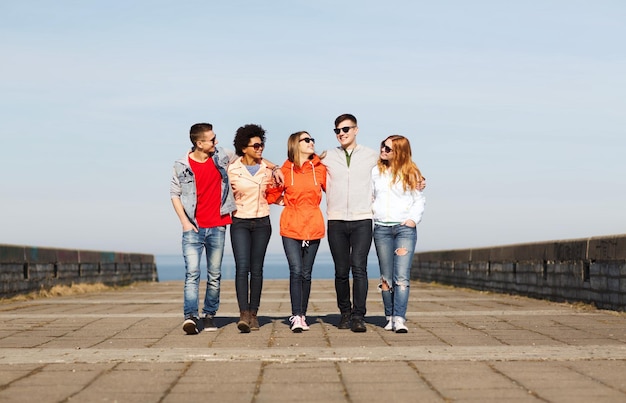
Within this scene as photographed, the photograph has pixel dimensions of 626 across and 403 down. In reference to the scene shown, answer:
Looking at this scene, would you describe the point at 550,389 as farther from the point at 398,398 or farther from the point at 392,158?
the point at 392,158

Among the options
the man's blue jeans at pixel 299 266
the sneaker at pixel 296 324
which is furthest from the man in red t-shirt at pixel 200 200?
the sneaker at pixel 296 324

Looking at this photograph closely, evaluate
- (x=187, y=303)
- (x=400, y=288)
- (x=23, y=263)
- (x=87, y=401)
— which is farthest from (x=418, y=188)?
(x=23, y=263)

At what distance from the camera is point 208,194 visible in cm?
735

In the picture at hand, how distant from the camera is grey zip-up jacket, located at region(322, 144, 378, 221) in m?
7.31

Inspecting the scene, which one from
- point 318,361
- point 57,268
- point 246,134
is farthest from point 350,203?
point 57,268

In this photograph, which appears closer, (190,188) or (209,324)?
(190,188)

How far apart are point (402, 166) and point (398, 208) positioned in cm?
37

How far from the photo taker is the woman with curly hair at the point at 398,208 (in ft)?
24.0

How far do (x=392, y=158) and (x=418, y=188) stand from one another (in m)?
0.35

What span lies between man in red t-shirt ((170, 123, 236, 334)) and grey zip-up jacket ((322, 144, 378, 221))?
0.90m

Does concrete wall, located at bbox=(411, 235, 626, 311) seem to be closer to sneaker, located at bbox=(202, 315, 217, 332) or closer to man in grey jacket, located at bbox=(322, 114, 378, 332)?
man in grey jacket, located at bbox=(322, 114, 378, 332)

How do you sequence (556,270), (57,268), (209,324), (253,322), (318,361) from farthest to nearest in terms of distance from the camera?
1. (57,268)
2. (556,270)
3. (209,324)
4. (253,322)
5. (318,361)

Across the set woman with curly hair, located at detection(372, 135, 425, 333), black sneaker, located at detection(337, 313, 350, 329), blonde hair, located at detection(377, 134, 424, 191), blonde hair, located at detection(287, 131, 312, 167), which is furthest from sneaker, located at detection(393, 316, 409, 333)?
blonde hair, located at detection(287, 131, 312, 167)

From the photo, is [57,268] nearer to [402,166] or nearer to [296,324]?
[296,324]
